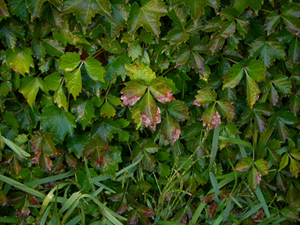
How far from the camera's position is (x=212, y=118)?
127 centimetres

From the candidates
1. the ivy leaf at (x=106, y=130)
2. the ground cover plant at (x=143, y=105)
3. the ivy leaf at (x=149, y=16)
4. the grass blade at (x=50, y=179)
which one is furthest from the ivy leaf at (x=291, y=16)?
the grass blade at (x=50, y=179)

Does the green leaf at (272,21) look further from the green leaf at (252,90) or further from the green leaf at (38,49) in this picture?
the green leaf at (38,49)

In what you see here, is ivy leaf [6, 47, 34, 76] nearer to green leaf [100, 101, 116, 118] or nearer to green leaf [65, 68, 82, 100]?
green leaf [65, 68, 82, 100]

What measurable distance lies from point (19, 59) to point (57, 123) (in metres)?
0.39

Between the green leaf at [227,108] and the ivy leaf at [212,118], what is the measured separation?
0.13 feet

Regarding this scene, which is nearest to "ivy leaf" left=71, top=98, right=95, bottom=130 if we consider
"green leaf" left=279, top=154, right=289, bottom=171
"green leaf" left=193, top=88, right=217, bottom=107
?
"green leaf" left=193, top=88, right=217, bottom=107

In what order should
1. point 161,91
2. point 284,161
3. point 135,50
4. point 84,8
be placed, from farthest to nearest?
point 284,161 → point 135,50 → point 161,91 → point 84,8

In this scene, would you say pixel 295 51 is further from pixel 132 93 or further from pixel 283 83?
pixel 132 93

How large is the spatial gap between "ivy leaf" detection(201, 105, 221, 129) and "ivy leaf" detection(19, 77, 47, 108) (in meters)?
0.91

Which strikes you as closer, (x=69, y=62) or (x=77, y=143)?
(x=69, y=62)

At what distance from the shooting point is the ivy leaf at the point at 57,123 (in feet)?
4.07

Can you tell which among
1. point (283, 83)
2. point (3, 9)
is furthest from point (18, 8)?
point (283, 83)

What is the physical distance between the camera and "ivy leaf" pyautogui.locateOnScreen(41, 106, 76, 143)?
1.24m

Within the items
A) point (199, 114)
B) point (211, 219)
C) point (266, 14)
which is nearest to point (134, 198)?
point (211, 219)
